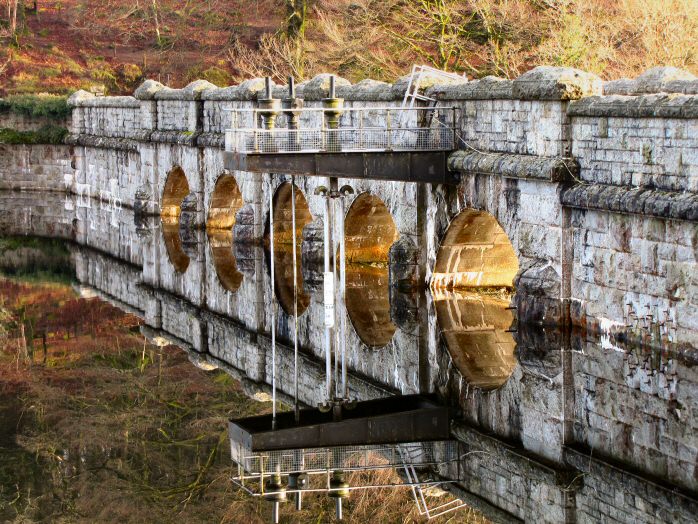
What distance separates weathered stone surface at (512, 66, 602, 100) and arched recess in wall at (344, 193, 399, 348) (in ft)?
15.3

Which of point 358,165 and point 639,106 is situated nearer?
point 639,106

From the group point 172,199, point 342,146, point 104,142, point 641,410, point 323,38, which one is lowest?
point 641,410

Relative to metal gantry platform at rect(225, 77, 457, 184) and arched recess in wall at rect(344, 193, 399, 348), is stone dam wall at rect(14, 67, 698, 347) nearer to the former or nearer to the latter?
metal gantry platform at rect(225, 77, 457, 184)

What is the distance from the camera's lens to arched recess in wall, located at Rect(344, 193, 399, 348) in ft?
73.7

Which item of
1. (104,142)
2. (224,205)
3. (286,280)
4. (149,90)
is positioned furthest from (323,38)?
(286,280)

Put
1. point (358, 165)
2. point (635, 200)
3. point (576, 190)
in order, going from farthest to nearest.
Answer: point (358, 165) → point (576, 190) → point (635, 200)

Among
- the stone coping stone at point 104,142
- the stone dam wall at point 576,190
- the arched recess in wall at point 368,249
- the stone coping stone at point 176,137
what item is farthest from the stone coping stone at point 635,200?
the stone coping stone at point 104,142

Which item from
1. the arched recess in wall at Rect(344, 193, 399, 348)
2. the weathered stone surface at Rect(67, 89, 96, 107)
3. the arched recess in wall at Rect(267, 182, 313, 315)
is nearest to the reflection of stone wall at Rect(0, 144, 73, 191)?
the weathered stone surface at Rect(67, 89, 96, 107)

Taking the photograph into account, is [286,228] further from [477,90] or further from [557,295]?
[557,295]

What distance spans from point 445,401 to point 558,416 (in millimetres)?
1611

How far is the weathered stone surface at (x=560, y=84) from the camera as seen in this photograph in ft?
58.2

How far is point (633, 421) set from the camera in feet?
45.0

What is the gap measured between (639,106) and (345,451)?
18.1 ft

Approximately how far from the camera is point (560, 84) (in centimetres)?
1772
